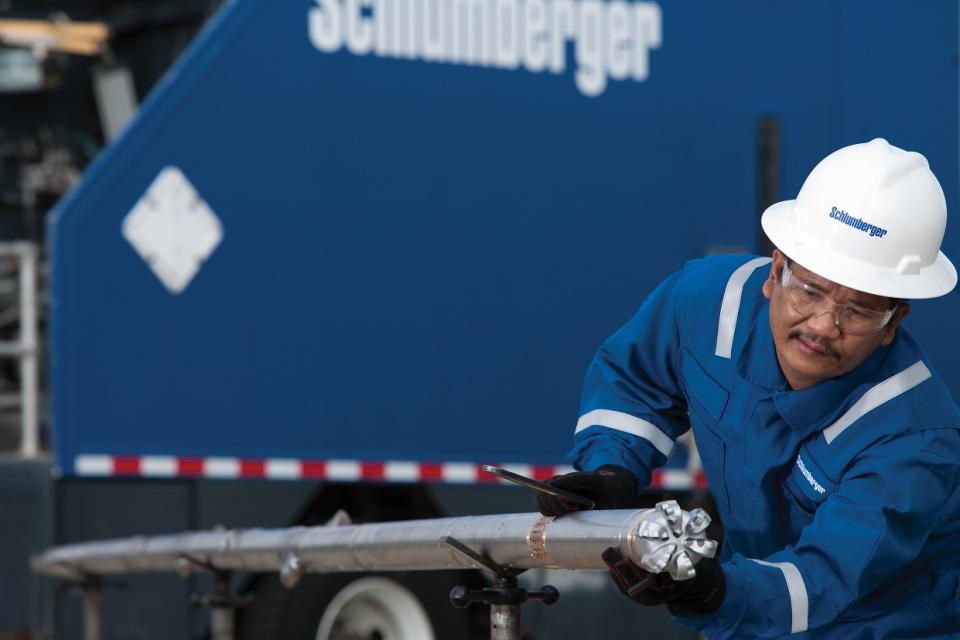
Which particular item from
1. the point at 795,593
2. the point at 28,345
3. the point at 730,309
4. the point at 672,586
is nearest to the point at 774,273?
the point at 730,309

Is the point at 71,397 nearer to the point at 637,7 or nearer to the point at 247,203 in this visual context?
the point at 247,203

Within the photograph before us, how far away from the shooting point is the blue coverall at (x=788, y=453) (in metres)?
2.91

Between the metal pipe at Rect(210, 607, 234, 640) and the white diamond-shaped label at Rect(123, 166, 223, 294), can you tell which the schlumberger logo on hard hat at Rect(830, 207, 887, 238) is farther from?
the white diamond-shaped label at Rect(123, 166, 223, 294)

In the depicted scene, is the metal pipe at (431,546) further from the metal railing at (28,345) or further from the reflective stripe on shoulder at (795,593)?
the metal railing at (28,345)

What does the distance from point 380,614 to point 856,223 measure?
11.0 ft

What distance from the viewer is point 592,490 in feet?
10.2

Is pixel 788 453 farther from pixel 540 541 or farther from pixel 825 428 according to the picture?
pixel 540 541

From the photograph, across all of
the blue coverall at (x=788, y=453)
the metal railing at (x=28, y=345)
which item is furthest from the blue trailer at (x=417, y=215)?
the blue coverall at (x=788, y=453)

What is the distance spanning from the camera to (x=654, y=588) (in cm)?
270

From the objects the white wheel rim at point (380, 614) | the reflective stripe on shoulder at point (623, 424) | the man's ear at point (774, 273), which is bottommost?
the white wheel rim at point (380, 614)

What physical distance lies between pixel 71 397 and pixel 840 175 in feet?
10.3

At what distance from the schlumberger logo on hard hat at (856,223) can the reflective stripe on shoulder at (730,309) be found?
0.35m

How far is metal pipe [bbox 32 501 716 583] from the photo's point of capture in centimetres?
268

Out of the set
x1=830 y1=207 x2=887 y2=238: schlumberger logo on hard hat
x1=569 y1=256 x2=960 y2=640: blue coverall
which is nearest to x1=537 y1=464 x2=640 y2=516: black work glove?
x1=569 y1=256 x2=960 y2=640: blue coverall
